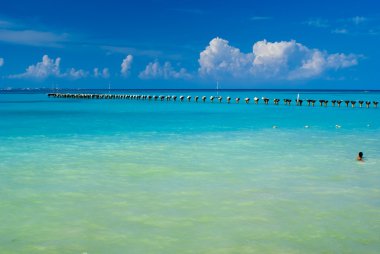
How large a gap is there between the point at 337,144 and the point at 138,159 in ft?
29.6

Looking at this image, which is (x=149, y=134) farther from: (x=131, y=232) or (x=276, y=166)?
(x=131, y=232)

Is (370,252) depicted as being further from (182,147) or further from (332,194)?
(182,147)

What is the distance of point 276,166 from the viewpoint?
46.7 ft

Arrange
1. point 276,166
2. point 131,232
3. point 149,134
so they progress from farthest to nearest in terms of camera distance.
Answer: point 149,134
point 276,166
point 131,232

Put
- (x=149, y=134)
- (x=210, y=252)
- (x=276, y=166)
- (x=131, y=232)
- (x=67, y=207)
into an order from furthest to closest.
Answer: (x=149, y=134)
(x=276, y=166)
(x=67, y=207)
(x=131, y=232)
(x=210, y=252)

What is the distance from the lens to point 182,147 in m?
18.6

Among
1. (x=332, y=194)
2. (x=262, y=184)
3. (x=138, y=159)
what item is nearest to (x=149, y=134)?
(x=138, y=159)

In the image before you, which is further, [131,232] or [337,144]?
[337,144]

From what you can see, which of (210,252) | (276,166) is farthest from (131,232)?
(276,166)

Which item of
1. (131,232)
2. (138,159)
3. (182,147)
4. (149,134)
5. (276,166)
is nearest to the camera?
(131,232)

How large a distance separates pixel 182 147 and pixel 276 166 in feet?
17.4

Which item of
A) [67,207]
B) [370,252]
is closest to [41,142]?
[67,207]

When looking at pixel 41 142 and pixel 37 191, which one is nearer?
pixel 37 191

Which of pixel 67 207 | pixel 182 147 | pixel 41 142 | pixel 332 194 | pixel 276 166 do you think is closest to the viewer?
pixel 67 207
